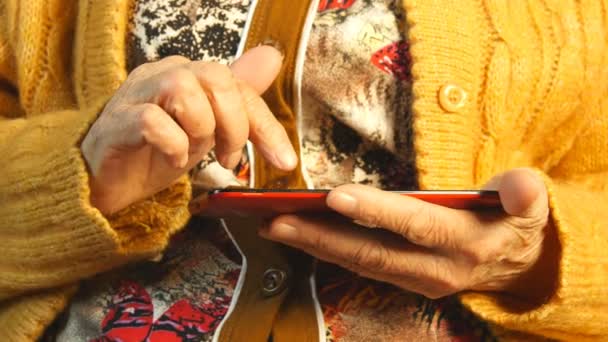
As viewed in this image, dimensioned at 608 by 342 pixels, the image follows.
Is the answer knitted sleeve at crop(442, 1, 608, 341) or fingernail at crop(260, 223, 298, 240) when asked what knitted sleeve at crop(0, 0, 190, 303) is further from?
knitted sleeve at crop(442, 1, 608, 341)

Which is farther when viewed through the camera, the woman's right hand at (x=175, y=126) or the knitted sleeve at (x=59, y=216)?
the knitted sleeve at (x=59, y=216)

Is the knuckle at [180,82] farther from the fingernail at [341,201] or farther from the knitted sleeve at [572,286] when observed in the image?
the knitted sleeve at [572,286]

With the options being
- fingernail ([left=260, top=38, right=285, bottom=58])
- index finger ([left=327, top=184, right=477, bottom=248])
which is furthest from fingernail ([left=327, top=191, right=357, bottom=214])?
fingernail ([left=260, top=38, right=285, bottom=58])

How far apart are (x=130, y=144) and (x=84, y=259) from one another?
0.19m

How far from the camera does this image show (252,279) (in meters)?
0.76

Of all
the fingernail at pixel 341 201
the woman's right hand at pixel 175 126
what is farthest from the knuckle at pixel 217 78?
the fingernail at pixel 341 201

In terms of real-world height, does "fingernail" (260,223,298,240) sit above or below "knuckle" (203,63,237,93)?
below

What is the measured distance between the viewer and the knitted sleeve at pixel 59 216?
0.65 m

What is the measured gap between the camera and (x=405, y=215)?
58 centimetres

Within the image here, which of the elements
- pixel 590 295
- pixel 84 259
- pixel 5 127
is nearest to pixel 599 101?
pixel 590 295

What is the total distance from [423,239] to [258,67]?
0.79ft

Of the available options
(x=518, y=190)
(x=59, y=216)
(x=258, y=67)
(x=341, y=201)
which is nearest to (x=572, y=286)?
(x=518, y=190)

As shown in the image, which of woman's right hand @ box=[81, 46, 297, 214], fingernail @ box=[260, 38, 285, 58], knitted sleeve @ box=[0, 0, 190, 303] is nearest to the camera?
woman's right hand @ box=[81, 46, 297, 214]

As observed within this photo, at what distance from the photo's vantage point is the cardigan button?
2.43 feet
